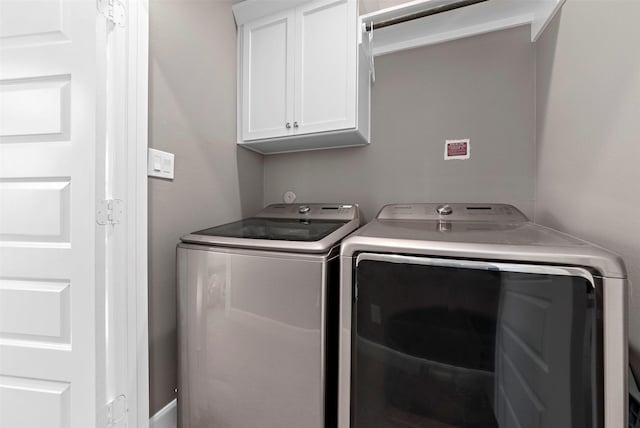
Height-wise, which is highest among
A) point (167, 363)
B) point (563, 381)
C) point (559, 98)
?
point (559, 98)

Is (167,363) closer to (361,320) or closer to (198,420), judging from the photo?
(198,420)

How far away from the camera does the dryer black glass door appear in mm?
755

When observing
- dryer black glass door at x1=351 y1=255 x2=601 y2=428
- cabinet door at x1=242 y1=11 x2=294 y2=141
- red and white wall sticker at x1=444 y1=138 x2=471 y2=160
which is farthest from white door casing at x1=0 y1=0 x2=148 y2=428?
red and white wall sticker at x1=444 y1=138 x2=471 y2=160

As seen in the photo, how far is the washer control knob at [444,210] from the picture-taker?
1.50 meters

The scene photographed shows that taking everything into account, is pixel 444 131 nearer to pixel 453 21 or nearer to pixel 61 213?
pixel 453 21

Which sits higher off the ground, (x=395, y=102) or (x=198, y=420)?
(x=395, y=102)

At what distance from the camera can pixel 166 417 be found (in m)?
1.33

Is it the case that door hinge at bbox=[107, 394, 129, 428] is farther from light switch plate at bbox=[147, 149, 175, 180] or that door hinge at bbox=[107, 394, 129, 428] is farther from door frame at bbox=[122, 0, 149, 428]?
light switch plate at bbox=[147, 149, 175, 180]

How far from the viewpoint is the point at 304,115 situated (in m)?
1.70

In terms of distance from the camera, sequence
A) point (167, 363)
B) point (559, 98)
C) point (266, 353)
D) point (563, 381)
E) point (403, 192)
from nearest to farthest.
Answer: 1. point (563, 381)
2. point (266, 353)
3. point (559, 98)
4. point (167, 363)
5. point (403, 192)

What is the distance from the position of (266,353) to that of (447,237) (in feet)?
2.73

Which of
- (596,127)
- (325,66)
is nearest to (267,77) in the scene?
(325,66)

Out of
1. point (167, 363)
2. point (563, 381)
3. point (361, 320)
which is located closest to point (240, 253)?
point (361, 320)

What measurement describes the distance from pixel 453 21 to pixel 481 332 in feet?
5.71
